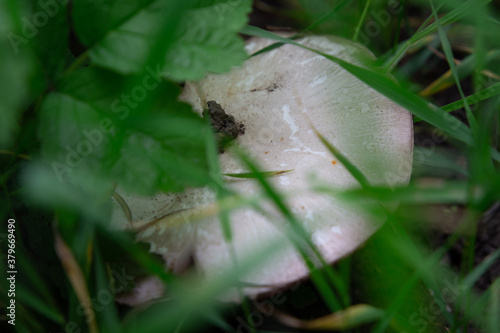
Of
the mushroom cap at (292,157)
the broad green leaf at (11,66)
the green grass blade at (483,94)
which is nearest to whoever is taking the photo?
the broad green leaf at (11,66)

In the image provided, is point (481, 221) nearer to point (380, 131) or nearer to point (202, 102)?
point (380, 131)

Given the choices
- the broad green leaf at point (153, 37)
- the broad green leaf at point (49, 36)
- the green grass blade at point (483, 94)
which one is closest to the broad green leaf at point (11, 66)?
the broad green leaf at point (49, 36)

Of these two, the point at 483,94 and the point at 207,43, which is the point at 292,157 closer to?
the point at 207,43

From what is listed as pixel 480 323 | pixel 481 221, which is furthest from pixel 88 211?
pixel 481 221

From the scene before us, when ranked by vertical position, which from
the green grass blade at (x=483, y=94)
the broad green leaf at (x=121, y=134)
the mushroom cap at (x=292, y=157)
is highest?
the broad green leaf at (x=121, y=134)

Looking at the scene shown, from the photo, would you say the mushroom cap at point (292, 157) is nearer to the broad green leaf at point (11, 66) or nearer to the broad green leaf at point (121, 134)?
the broad green leaf at point (121, 134)


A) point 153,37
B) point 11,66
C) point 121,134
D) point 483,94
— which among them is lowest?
point 483,94

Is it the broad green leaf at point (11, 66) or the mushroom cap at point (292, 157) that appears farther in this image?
the mushroom cap at point (292, 157)

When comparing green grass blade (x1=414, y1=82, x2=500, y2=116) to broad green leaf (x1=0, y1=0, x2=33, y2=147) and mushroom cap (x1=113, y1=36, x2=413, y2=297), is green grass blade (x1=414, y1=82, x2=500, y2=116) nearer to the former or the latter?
mushroom cap (x1=113, y1=36, x2=413, y2=297)

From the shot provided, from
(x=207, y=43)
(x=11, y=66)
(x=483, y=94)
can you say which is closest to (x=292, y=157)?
(x=207, y=43)
